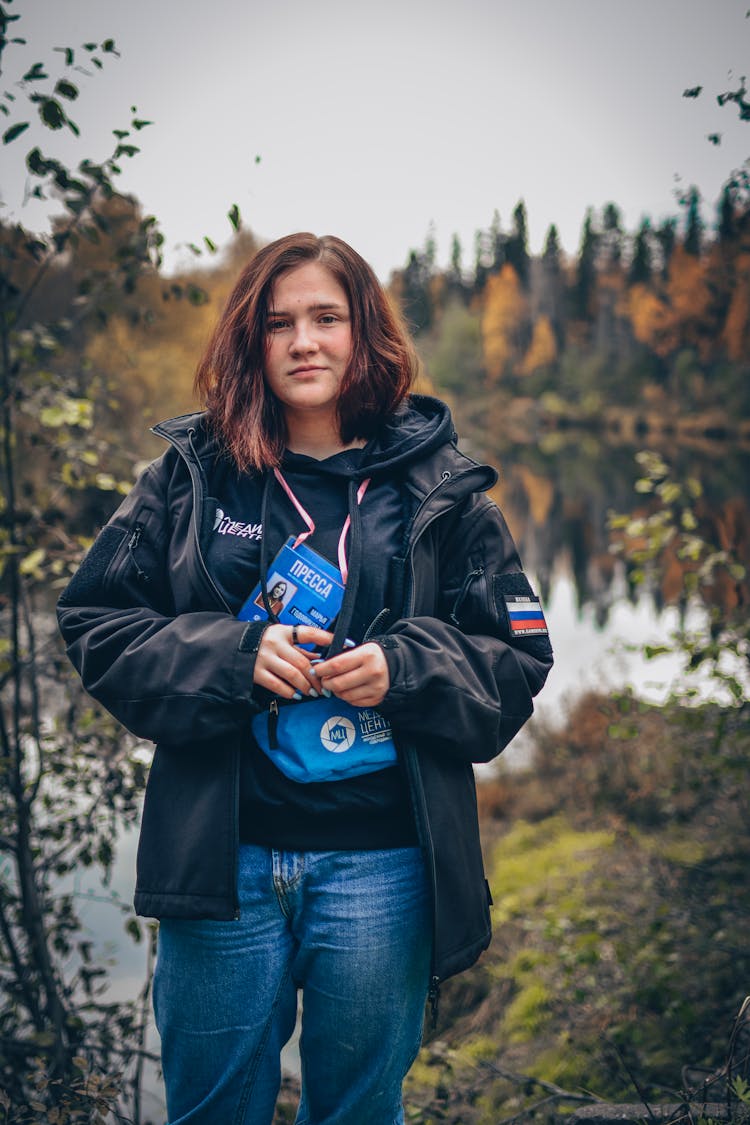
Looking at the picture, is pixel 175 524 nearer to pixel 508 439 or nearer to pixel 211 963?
pixel 211 963

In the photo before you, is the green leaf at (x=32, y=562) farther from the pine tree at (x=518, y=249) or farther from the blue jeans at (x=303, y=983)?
the pine tree at (x=518, y=249)

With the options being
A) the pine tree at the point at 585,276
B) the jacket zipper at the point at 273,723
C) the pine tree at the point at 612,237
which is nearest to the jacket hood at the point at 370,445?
the jacket zipper at the point at 273,723

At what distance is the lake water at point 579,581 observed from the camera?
502cm

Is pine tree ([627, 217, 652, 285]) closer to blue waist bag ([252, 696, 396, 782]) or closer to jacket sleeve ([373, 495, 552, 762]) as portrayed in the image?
jacket sleeve ([373, 495, 552, 762])

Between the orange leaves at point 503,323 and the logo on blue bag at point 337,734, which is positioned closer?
the logo on blue bag at point 337,734

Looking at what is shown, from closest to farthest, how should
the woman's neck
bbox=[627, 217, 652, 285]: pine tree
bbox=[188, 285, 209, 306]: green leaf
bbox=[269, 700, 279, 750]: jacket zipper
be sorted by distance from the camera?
bbox=[269, 700, 279, 750]: jacket zipper → the woman's neck → bbox=[188, 285, 209, 306]: green leaf → bbox=[627, 217, 652, 285]: pine tree

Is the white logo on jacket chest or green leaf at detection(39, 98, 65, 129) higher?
green leaf at detection(39, 98, 65, 129)

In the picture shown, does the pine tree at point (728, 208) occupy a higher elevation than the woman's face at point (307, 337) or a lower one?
higher

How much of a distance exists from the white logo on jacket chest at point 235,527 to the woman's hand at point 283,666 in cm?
26

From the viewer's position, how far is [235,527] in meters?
1.89

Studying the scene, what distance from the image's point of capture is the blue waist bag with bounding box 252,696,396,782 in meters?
1.72

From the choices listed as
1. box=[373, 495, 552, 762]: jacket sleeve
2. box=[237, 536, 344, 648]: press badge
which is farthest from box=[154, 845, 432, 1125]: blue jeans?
box=[237, 536, 344, 648]: press badge

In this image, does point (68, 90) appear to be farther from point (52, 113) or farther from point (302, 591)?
point (302, 591)

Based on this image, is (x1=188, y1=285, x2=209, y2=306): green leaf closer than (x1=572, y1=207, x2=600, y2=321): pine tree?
Yes
